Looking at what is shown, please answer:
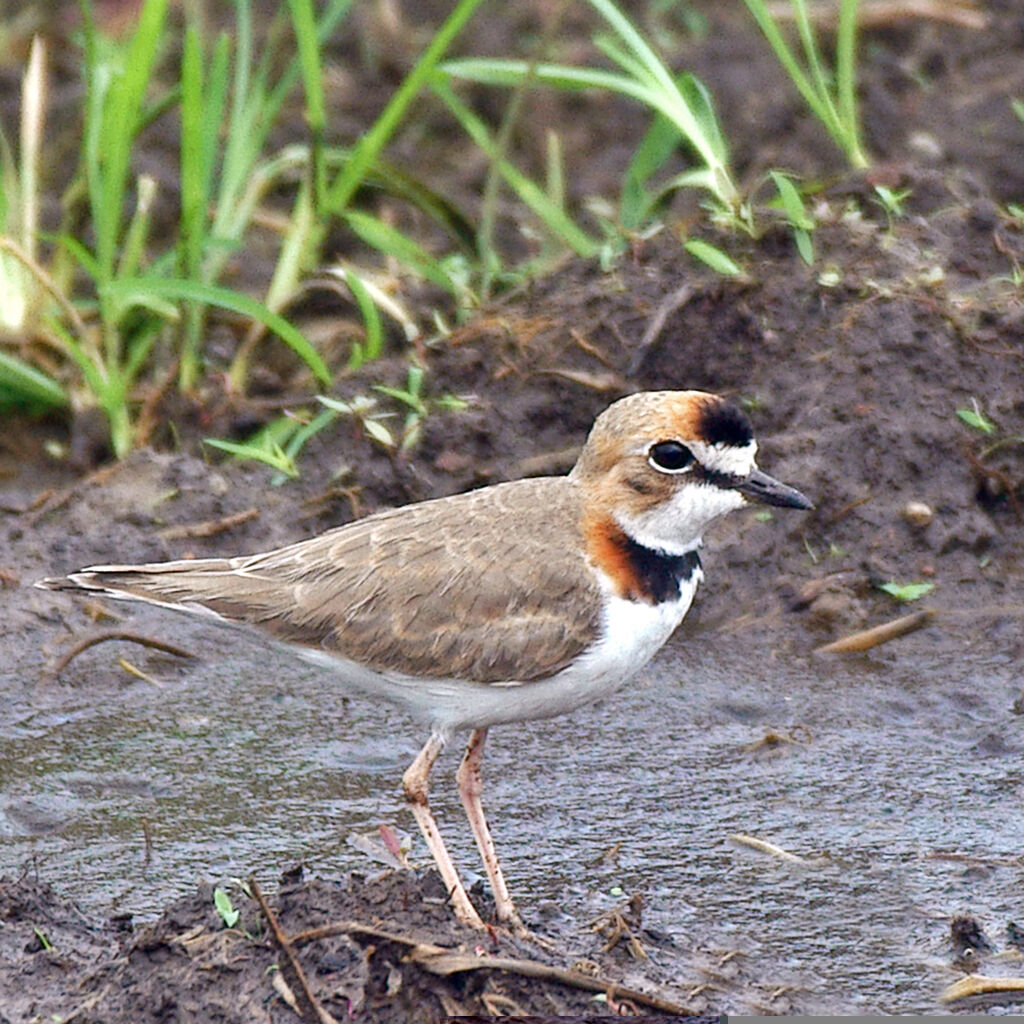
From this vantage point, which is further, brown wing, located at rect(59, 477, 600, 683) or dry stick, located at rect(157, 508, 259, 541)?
dry stick, located at rect(157, 508, 259, 541)

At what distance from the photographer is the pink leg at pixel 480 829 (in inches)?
194

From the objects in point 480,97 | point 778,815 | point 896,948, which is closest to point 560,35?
point 480,97

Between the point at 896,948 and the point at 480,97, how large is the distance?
7.58 metres

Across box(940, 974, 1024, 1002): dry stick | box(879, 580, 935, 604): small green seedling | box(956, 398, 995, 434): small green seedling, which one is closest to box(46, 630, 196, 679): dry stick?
box(879, 580, 935, 604): small green seedling

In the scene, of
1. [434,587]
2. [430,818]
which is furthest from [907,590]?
[430,818]

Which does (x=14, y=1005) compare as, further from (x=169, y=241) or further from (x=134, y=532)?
(x=169, y=241)

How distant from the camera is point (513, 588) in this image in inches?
205

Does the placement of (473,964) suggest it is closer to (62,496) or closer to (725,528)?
(725,528)

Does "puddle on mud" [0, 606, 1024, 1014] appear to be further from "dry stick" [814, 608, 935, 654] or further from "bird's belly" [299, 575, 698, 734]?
"bird's belly" [299, 575, 698, 734]

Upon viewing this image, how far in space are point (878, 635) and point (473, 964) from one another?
271cm

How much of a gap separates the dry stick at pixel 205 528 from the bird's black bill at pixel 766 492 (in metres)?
2.53

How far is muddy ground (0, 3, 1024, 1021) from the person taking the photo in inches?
201

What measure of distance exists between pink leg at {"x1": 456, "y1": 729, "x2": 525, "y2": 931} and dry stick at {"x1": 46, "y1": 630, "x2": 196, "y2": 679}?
1.63 m

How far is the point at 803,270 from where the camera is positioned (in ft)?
23.6
